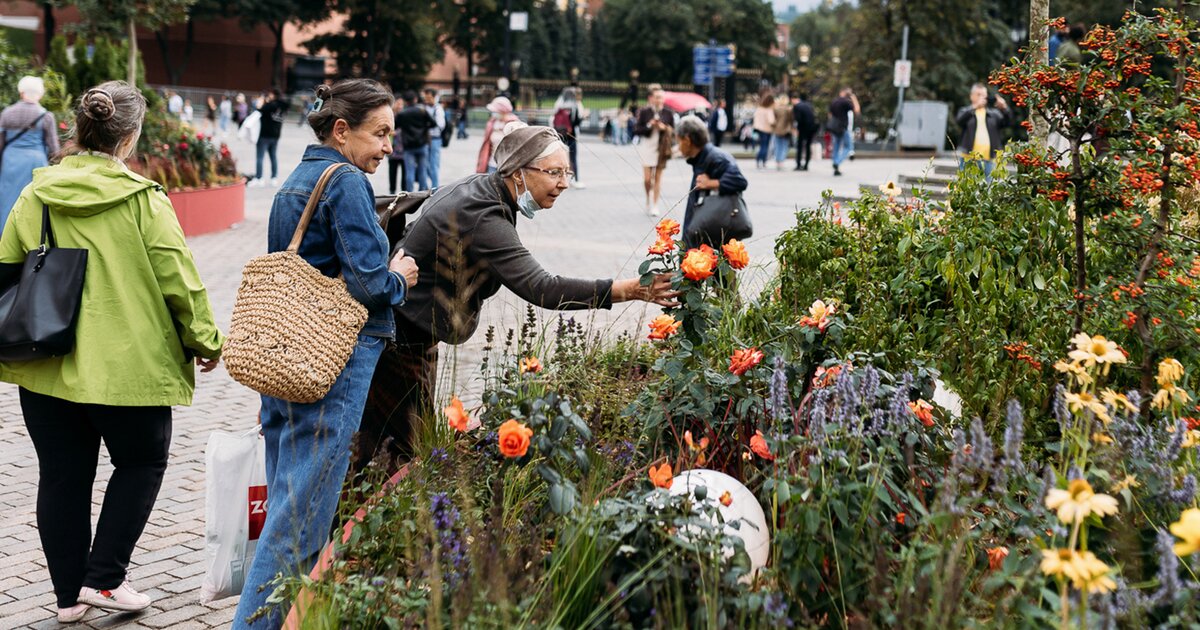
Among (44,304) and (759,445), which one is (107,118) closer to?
(44,304)

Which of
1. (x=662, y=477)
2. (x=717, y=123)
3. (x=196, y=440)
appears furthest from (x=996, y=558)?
(x=717, y=123)

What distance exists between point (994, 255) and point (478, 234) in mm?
2132

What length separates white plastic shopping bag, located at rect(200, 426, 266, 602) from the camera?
363cm

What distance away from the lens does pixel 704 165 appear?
26.6ft

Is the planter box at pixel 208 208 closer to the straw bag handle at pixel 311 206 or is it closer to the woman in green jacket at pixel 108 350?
the woman in green jacket at pixel 108 350

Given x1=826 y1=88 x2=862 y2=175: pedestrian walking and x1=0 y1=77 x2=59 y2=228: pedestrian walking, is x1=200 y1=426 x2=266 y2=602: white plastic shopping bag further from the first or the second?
x1=826 y1=88 x2=862 y2=175: pedestrian walking

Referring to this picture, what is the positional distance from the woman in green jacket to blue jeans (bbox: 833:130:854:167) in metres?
21.1

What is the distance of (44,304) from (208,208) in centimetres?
1042

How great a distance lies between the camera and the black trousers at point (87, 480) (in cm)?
387

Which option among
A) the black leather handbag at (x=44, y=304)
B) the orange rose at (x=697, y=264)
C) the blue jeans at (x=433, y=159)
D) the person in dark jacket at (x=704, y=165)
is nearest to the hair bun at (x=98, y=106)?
the black leather handbag at (x=44, y=304)

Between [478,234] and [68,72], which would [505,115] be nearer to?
[68,72]

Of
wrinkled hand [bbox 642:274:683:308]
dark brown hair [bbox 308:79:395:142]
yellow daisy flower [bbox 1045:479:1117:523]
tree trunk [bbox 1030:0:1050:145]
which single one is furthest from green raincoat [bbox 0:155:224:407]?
tree trunk [bbox 1030:0:1050:145]

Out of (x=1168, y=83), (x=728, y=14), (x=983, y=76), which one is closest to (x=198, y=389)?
(x=1168, y=83)

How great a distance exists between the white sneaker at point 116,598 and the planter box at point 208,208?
9.33 metres
